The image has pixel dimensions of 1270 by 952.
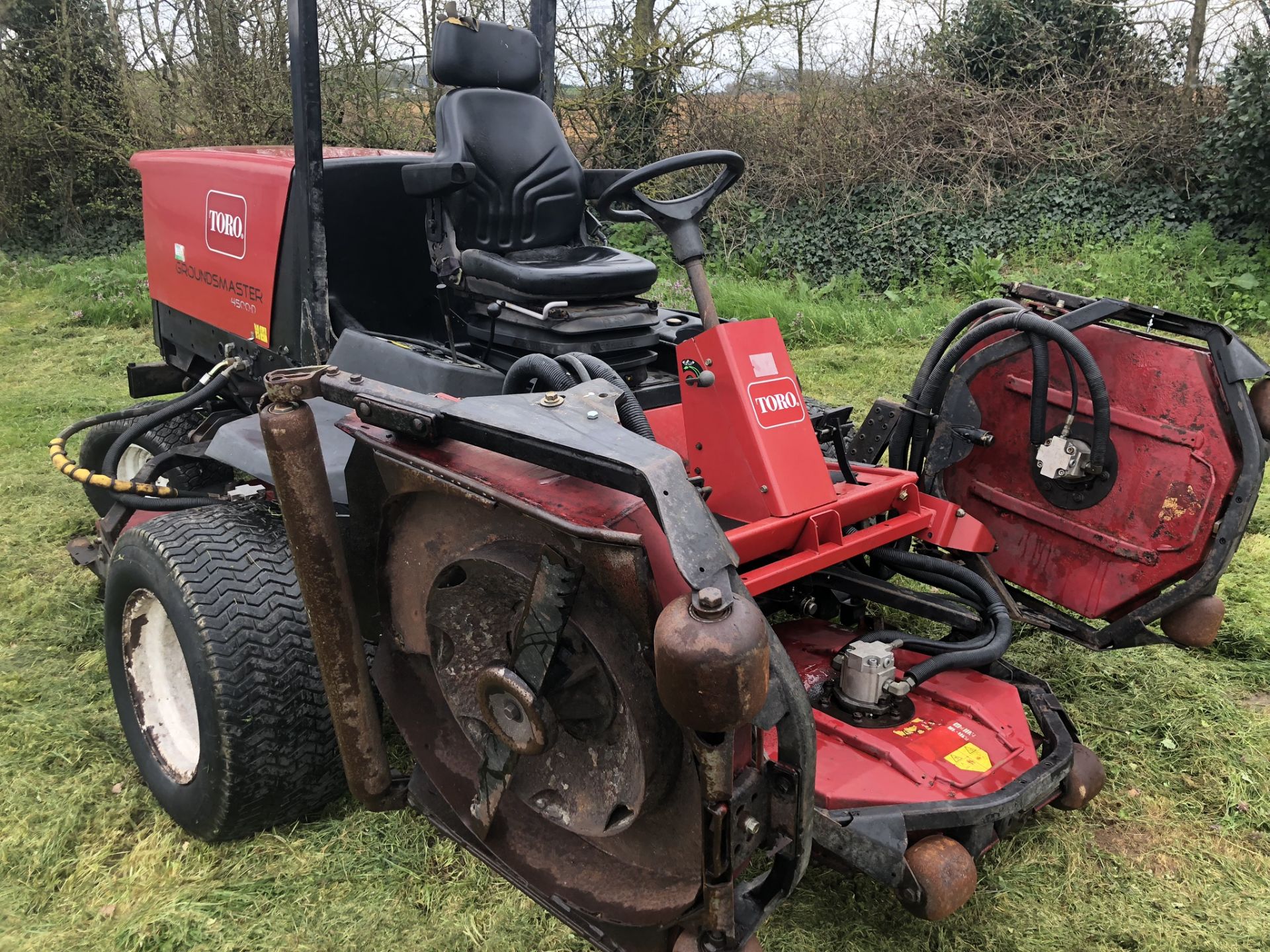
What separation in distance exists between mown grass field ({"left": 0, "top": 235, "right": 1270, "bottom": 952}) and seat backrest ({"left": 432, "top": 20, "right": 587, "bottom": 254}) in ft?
5.58

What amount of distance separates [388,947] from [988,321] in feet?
6.24

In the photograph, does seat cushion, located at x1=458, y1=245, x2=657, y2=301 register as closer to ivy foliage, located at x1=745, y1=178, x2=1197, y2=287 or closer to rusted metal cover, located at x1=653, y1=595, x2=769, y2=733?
rusted metal cover, located at x1=653, y1=595, x2=769, y2=733

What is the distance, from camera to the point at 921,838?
166 cm

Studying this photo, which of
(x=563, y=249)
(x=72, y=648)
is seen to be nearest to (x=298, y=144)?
(x=563, y=249)

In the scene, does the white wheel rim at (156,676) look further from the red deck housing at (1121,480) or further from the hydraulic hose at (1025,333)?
the red deck housing at (1121,480)

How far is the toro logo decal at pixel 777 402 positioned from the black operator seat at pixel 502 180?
0.75 m

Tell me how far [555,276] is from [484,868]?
4.76 feet

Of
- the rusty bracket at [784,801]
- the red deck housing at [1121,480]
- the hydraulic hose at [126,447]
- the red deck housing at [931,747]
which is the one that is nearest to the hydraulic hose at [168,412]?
the hydraulic hose at [126,447]

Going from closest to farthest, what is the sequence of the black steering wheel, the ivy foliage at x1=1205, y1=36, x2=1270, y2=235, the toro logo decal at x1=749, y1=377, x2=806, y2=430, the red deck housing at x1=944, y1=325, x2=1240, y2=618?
the toro logo decal at x1=749, y1=377, x2=806, y2=430 → the red deck housing at x1=944, y1=325, x2=1240, y2=618 → the black steering wheel → the ivy foliage at x1=1205, y1=36, x2=1270, y2=235

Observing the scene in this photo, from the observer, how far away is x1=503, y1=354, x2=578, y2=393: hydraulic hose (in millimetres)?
1927

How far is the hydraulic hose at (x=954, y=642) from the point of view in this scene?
2.02m

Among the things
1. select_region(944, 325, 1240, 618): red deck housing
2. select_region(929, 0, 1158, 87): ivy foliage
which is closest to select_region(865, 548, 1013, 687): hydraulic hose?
select_region(944, 325, 1240, 618): red deck housing

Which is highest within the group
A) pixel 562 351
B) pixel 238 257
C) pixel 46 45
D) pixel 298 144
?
pixel 46 45

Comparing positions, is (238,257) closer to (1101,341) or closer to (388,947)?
(388,947)
